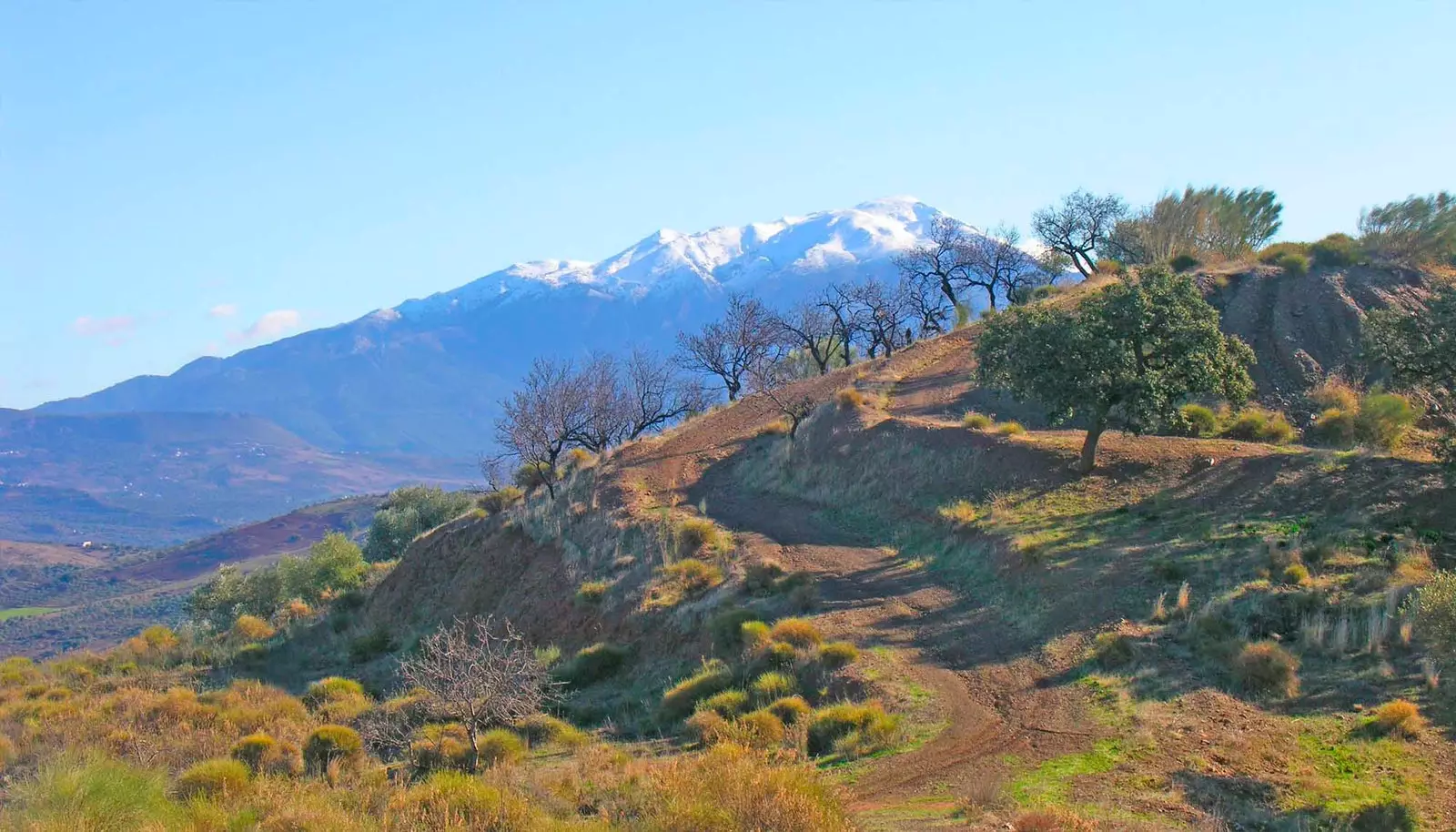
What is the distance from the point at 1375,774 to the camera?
10.9m

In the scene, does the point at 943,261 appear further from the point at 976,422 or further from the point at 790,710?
the point at 790,710

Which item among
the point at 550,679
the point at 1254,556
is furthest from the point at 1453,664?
the point at 550,679

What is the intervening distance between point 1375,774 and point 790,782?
612 centimetres

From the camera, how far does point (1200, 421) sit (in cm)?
2742

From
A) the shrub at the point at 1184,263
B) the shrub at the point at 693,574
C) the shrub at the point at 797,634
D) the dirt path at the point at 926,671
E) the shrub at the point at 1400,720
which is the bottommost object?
the shrub at the point at 1400,720

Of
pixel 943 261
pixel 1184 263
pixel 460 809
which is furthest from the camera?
pixel 943 261

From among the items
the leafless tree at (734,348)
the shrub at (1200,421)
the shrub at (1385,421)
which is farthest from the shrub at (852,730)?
the leafless tree at (734,348)

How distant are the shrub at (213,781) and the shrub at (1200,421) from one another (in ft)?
72.7

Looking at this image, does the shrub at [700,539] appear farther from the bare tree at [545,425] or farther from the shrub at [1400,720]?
the shrub at [1400,720]

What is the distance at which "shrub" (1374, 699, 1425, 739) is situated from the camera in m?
11.7

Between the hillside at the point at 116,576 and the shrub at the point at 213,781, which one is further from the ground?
the shrub at the point at 213,781

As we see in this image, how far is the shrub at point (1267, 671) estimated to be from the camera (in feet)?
43.2

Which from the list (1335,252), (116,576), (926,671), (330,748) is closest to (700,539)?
(926,671)

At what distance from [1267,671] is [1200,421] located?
1538 centimetres
